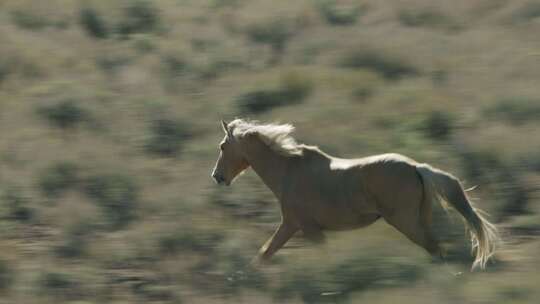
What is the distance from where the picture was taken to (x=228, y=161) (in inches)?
337

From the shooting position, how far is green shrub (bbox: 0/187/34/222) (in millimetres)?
9914

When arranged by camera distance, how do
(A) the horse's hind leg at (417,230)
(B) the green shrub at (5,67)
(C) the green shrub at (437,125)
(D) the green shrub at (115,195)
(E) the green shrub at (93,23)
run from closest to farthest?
1. (A) the horse's hind leg at (417,230)
2. (D) the green shrub at (115,195)
3. (C) the green shrub at (437,125)
4. (B) the green shrub at (5,67)
5. (E) the green shrub at (93,23)

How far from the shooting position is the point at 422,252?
7754 mm

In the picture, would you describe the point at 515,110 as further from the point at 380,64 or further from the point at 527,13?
the point at 527,13

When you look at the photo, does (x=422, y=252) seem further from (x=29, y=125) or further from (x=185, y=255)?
(x=29, y=125)

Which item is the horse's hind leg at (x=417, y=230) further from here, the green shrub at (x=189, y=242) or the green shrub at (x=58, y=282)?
the green shrub at (x=58, y=282)

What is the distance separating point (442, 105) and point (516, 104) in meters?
0.91

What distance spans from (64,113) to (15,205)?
2.95m

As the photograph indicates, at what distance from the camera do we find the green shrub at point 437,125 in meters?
11.4

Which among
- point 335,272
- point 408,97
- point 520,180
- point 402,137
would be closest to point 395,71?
point 408,97

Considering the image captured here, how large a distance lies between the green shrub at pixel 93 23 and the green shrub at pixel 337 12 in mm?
4205

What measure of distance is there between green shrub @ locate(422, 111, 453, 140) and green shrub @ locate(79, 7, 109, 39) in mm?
8245

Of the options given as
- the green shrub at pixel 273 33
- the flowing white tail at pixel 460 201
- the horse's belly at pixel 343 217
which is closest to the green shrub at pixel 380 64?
the green shrub at pixel 273 33

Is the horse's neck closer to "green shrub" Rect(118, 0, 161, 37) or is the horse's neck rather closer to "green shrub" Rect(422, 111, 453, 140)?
"green shrub" Rect(422, 111, 453, 140)
